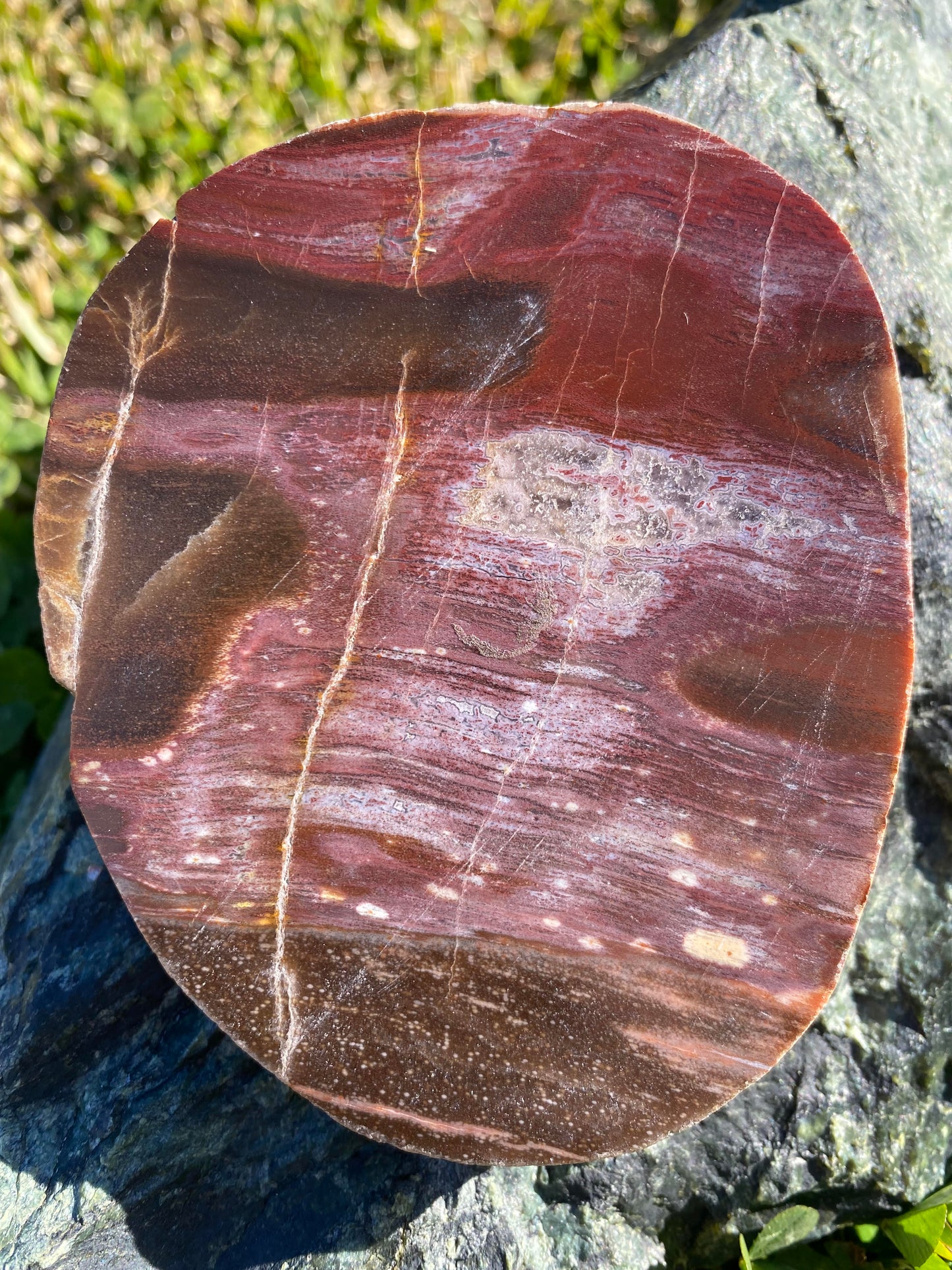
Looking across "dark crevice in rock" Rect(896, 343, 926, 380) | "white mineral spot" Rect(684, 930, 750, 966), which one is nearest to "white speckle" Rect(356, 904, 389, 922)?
"white mineral spot" Rect(684, 930, 750, 966)

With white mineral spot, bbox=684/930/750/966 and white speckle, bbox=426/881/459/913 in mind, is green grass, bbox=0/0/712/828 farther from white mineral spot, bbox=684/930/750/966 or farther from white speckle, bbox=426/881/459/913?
white mineral spot, bbox=684/930/750/966

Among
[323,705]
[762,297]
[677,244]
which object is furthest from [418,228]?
[323,705]

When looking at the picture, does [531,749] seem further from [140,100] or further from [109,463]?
[140,100]

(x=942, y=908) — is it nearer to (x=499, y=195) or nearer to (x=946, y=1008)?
(x=946, y=1008)

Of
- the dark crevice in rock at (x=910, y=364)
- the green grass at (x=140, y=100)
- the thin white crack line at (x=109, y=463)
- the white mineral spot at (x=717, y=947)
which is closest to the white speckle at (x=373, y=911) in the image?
the white mineral spot at (x=717, y=947)

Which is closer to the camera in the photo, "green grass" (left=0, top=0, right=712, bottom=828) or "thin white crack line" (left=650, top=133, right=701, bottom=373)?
"thin white crack line" (left=650, top=133, right=701, bottom=373)

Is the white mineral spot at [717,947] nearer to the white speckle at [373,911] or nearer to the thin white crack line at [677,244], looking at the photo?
the white speckle at [373,911]

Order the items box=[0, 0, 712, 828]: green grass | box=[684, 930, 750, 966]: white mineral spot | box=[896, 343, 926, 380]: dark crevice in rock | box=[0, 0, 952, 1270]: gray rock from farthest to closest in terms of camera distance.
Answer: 1. box=[0, 0, 712, 828]: green grass
2. box=[896, 343, 926, 380]: dark crevice in rock
3. box=[0, 0, 952, 1270]: gray rock
4. box=[684, 930, 750, 966]: white mineral spot
